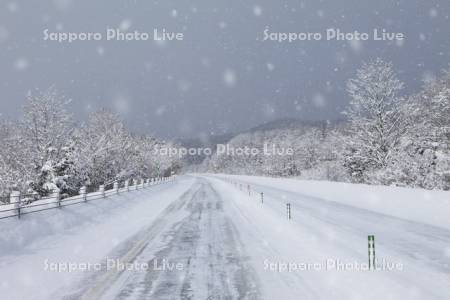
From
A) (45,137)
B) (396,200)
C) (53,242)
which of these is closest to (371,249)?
(53,242)

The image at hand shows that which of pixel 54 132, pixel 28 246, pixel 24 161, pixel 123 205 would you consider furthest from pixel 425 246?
pixel 24 161

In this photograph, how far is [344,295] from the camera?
23.1ft

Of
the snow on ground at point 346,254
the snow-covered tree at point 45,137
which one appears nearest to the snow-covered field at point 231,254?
the snow on ground at point 346,254

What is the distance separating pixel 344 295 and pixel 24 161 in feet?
122

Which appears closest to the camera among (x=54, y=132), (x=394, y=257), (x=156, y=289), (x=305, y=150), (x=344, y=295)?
(x=344, y=295)

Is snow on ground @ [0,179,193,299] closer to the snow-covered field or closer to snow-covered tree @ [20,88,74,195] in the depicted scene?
the snow-covered field

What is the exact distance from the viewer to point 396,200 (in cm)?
2028

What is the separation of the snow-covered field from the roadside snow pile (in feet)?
0.24

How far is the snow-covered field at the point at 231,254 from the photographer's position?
750 cm

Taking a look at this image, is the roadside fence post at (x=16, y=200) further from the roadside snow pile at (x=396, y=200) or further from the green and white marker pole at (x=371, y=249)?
the roadside snow pile at (x=396, y=200)

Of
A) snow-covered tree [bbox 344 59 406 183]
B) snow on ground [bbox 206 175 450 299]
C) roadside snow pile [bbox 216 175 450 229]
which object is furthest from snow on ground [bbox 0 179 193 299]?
snow-covered tree [bbox 344 59 406 183]

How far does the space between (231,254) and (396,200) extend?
12308 mm

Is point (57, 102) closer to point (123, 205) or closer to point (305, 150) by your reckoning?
point (123, 205)

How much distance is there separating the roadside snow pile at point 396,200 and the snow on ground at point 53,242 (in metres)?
10.8
